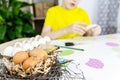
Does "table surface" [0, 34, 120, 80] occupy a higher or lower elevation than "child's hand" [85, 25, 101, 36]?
lower

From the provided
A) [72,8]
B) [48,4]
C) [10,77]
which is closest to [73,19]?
[72,8]

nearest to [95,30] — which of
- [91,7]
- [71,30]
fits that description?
[71,30]

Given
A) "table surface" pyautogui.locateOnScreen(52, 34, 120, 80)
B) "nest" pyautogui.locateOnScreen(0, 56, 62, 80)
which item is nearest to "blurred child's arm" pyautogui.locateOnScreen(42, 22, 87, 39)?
"table surface" pyautogui.locateOnScreen(52, 34, 120, 80)

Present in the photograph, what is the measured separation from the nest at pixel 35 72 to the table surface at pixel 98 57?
0.47 ft

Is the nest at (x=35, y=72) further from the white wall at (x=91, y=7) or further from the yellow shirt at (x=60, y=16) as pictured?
the white wall at (x=91, y=7)

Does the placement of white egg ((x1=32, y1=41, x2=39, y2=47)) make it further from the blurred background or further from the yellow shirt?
the blurred background

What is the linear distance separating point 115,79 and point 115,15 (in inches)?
52.8

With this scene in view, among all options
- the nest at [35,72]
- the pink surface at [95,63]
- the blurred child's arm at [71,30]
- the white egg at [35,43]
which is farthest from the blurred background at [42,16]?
the nest at [35,72]

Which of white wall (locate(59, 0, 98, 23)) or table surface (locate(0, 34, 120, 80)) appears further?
white wall (locate(59, 0, 98, 23))

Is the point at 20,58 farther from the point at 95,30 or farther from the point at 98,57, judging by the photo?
the point at 95,30

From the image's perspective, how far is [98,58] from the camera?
0.86m

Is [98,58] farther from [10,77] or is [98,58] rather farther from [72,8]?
[72,8]

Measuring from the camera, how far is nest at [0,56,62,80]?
0.57 meters


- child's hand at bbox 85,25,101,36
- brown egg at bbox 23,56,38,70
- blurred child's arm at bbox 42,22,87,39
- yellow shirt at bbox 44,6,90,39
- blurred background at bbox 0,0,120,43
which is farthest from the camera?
blurred background at bbox 0,0,120,43
